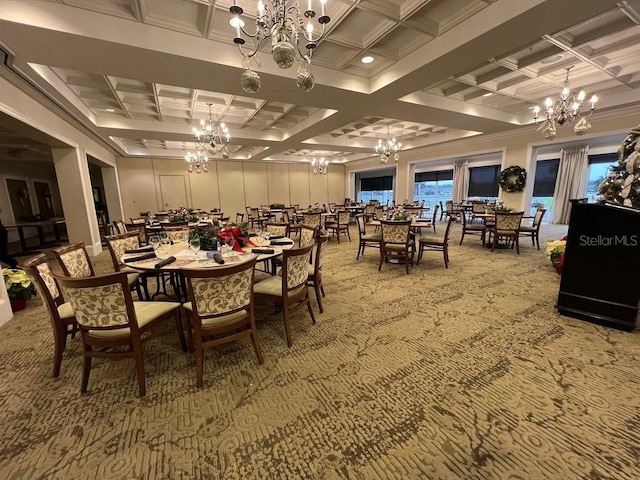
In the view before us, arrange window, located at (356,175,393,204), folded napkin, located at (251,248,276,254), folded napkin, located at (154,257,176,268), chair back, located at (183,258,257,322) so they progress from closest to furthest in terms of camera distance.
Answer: chair back, located at (183,258,257,322), folded napkin, located at (154,257,176,268), folded napkin, located at (251,248,276,254), window, located at (356,175,393,204)

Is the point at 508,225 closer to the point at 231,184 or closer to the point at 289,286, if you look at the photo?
Result: the point at 289,286

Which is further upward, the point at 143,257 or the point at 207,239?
the point at 207,239

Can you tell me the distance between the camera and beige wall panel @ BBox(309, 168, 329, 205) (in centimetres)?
1511

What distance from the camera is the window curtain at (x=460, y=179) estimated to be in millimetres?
11391

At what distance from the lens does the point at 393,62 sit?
4051 mm

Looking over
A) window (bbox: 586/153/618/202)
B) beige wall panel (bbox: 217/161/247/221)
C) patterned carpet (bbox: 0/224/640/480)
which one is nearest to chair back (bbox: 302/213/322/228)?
patterned carpet (bbox: 0/224/640/480)

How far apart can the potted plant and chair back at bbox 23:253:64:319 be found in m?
1.82

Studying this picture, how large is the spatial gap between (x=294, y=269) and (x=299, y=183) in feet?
42.1

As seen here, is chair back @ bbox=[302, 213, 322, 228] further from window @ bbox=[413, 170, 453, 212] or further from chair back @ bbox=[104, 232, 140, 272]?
window @ bbox=[413, 170, 453, 212]

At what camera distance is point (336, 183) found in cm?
1586

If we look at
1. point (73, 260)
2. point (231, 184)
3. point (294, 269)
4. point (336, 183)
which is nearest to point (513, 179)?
point (294, 269)

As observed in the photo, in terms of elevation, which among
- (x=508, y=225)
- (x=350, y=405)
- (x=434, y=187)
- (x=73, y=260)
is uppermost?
(x=434, y=187)

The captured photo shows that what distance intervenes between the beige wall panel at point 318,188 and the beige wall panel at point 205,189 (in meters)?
5.11

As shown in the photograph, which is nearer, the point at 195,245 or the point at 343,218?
the point at 195,245
